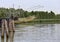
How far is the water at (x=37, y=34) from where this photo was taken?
11.0ft

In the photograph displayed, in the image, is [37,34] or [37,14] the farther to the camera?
[37,34]

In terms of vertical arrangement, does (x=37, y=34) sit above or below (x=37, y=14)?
below

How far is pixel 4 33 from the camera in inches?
103

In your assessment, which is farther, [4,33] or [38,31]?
[38,31]

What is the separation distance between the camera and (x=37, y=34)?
12.4 ft

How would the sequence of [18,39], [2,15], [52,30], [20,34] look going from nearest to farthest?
[2,15] < [18,39] < [20,34] < [52,30]

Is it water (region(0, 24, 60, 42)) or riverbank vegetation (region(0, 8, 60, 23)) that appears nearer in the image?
riverbank vegetation (region(0, 8, 60, 23))

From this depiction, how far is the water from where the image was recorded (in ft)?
11.0

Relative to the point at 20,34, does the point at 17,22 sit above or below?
above

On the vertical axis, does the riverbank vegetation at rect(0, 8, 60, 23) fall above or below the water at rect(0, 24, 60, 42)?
above

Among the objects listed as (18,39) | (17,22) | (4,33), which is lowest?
(18,39)

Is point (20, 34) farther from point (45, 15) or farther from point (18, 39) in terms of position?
point (45, 15)

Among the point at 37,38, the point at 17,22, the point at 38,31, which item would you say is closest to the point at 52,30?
the point at 38,31

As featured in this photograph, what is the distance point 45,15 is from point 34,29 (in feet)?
2.53
